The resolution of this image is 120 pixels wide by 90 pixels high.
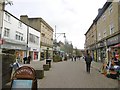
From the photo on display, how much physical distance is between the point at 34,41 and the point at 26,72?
1638 inches

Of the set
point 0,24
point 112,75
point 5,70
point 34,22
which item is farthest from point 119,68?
point 34,22

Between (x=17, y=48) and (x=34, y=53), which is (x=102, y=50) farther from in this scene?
(x=34, y=53)

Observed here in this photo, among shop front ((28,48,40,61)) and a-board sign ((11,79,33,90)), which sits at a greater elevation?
shop front ((28,48,40,61))

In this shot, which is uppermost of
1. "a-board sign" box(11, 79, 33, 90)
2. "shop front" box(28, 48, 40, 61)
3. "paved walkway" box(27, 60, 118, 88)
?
"shop front" box(28, 48, 40, 61)

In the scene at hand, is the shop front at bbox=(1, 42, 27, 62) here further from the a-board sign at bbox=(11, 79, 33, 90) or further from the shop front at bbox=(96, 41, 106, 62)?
the a-board sign at bbox=(11, 79, 33, 90)

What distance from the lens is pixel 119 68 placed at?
14453mm

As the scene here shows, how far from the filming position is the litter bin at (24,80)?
7.10 metres

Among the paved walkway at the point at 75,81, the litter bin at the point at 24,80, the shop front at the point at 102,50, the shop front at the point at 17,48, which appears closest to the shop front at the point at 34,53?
the shop front at the point at 17,48

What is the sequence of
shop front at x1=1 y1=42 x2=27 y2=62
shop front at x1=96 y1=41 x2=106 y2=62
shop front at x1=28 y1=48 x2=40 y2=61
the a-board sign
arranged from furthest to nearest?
shop front at x1=28 y1=48 x2=40 y2=61 < shop front at x1=96 y1=41 x2=106 y2=62 < shop front at x1=1 y1=42 x2=27 y2=62 < the a-board sign

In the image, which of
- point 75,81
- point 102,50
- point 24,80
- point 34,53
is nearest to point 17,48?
point 34,53

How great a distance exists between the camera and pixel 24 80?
716cm

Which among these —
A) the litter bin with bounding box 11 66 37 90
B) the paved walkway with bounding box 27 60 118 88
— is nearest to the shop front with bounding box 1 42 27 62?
the paved walkway with bounding box 27 60 118 88

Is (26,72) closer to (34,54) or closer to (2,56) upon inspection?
(2,56)

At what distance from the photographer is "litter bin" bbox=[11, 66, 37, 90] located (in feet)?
23.3
